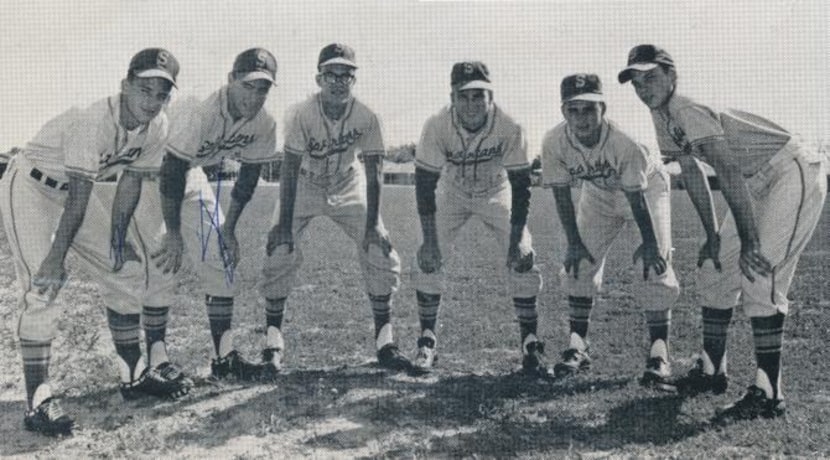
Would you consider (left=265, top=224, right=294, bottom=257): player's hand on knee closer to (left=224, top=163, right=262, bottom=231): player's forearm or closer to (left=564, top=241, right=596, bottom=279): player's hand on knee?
(left=224, top=163, right=262, bottom=231): player's forearm

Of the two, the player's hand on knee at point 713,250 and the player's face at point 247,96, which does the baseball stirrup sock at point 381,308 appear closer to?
the player's face at point 247,96

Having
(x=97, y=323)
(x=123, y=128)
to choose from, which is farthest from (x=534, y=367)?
(x=97, y=323)

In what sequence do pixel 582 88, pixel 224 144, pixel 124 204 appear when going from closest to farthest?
pixel 124 204, pixel 582 88, pixel 224 144

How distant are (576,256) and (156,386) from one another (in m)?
2.89

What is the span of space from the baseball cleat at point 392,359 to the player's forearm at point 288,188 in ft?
3.66

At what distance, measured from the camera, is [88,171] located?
12.6 ft

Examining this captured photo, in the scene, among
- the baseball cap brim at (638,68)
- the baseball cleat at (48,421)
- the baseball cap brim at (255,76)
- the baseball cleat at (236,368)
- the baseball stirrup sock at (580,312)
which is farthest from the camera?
the baseball stirrup sock at (580,312)

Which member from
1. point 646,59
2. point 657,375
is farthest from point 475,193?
point 657,375

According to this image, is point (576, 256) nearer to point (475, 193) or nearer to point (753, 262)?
point (475, 193)

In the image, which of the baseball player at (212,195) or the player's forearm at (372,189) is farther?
the player's forearm at (372,189)

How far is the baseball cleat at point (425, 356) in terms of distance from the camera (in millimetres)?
4879

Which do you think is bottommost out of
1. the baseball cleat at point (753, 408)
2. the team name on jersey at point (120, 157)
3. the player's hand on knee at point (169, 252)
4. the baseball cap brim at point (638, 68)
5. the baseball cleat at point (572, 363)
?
the baseball cleat at point (753, 408)

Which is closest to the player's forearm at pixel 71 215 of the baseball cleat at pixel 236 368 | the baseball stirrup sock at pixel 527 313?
the baseball cleat at pixel 236 368

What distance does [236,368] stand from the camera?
471 centimetres
